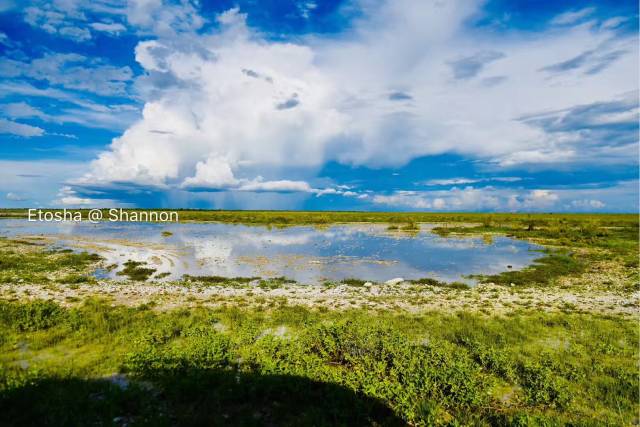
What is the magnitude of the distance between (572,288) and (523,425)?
1836cm

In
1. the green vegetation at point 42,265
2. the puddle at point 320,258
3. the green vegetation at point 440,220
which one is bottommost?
the puddle at point 320,258

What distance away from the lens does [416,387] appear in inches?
303

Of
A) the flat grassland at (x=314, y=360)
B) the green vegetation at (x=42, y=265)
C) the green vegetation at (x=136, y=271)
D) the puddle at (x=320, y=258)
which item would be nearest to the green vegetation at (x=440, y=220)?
the puddle at (x=320, y=258)

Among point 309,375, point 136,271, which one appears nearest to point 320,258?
point 136,271

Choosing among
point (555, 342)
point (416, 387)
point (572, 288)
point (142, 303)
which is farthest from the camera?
point (572, 288)

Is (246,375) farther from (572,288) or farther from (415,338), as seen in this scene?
(572,288)

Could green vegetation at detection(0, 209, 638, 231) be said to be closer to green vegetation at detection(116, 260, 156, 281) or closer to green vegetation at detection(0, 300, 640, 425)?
green vegetation at detection(116, 260, 156, 281)

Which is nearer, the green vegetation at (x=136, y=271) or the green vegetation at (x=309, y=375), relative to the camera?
the green vegetation at (x=309, y=375)

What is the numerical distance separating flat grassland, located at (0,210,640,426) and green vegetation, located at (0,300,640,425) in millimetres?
42

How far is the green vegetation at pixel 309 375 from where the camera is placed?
6895 mm

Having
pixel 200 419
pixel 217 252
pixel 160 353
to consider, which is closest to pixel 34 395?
pixel 160 353

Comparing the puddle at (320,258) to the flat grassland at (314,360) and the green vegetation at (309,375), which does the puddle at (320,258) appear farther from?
the green vegetation at (309,375)

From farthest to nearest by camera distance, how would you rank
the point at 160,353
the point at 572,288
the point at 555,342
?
the point at 572,288
the point at 555,342
the point at 160,353

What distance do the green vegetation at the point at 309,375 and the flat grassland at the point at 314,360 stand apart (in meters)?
0.04
